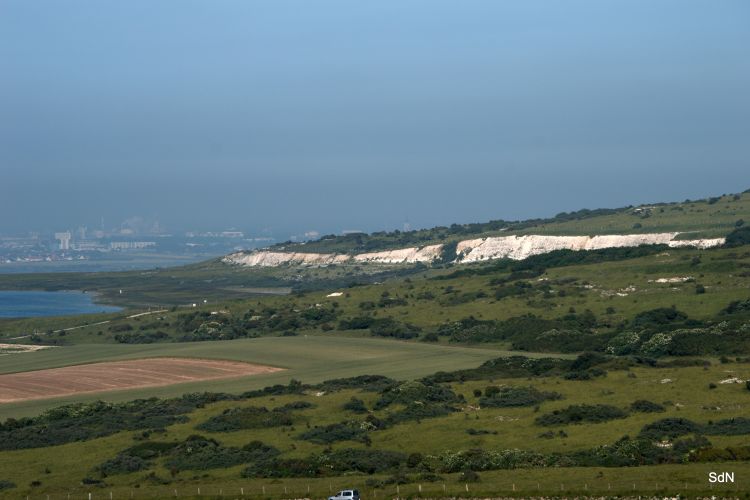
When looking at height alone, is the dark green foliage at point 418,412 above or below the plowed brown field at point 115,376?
below

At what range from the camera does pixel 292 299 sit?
578 ft

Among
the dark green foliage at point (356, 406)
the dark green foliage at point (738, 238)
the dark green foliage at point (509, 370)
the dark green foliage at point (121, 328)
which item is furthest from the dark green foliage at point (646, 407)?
the dark green foliage at point (738, 238)

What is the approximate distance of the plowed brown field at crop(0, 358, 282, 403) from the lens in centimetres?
9688

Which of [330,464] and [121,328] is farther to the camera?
[121,328]

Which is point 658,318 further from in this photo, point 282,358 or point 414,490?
point 414,490

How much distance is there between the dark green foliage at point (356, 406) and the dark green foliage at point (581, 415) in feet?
41.8

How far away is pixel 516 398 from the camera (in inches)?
3071

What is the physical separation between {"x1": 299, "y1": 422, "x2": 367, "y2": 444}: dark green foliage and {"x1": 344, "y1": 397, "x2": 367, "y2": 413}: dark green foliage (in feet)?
19.1

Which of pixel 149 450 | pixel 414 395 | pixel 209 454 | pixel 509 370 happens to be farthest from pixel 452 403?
pixel 149 450

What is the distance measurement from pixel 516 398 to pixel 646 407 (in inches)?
384

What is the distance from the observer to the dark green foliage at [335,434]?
68688mm

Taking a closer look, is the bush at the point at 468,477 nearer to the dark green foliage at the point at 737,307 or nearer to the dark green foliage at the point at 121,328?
the dark green foliage at the point at 737,307

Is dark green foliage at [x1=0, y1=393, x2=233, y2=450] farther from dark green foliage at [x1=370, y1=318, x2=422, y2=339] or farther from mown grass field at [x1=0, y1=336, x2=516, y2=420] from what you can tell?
dark green foliage at [x1=370, y1=318, x2=422, y2=339]

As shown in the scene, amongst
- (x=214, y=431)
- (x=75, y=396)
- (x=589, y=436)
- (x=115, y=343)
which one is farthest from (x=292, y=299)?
(x=589, y=436)
